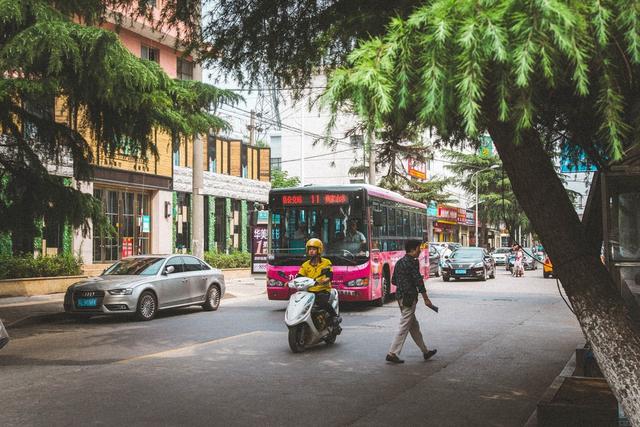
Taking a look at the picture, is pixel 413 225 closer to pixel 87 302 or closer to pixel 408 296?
pixel 87 302

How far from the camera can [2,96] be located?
1202 cm

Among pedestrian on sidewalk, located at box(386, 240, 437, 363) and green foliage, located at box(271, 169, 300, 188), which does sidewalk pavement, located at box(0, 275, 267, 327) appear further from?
green foliage, located at box(271, 169, 300, 188)

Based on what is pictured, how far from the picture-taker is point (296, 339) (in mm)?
10898

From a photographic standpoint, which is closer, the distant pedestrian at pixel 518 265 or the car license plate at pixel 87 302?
the car license plate at pixel 87 302

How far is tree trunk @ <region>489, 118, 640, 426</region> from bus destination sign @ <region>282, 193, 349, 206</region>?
12872 mm

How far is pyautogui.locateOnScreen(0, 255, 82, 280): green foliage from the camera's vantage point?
69.3ft

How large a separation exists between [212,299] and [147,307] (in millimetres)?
2725

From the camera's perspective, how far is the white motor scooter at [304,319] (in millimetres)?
10844

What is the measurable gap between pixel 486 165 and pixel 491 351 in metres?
52.8

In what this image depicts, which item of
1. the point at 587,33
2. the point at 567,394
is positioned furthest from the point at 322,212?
the point at 587,33

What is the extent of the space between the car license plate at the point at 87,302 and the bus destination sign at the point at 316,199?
5282mm

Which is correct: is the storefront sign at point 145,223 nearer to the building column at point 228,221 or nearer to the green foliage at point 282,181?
the building column at point 228,221

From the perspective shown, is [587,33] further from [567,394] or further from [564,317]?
[564,317]

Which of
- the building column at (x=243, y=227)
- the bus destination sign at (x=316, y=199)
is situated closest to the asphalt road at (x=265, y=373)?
the bus destination sign at (x=316, y=199)
